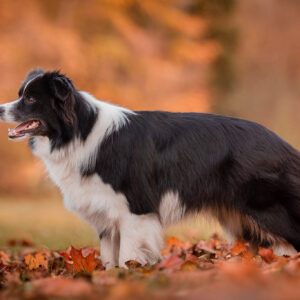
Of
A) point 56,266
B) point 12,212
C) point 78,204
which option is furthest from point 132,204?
point 12,212

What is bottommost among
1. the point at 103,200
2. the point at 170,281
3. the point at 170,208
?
the point at 170,208

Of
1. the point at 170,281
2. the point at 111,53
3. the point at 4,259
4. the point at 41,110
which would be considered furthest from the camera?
the point at 111,53

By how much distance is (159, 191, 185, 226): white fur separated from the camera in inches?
149

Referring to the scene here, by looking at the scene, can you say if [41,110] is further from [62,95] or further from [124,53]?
[124,53]

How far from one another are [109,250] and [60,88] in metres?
1.49

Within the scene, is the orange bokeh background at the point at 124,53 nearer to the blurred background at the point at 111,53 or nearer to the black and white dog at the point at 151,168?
the blurred background at the point at 111,53

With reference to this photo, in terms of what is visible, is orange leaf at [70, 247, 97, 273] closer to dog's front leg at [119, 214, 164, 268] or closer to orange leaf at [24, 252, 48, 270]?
dog's front leg at [119, 214, 164, 268]

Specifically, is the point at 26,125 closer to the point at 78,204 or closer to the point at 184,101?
the point at 78,204

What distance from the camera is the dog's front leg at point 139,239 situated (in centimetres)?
363

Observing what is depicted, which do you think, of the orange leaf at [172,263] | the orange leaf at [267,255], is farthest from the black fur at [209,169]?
the orange leaf at [172,263]

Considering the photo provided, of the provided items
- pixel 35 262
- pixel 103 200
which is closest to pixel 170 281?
pixel 103 200

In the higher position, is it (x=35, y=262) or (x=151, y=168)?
(x=151, y=168)

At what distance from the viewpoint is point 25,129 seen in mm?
3715

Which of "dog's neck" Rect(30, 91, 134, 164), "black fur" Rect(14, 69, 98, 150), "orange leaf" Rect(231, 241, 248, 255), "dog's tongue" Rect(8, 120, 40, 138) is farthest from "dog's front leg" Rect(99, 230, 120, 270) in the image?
"dog's tongue" Rect(8, 120, 40, 138)
